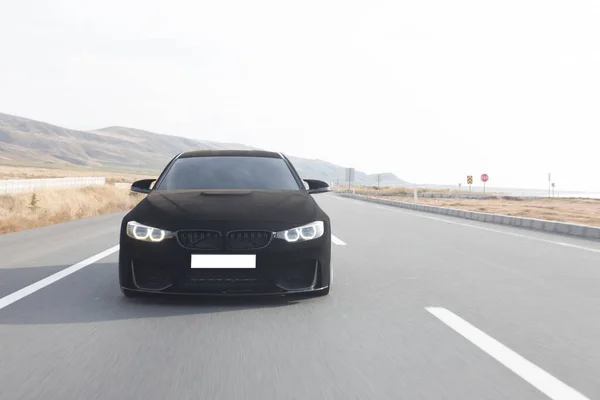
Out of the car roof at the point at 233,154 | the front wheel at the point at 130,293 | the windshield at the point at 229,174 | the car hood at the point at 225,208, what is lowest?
the front wheel at the point at 130,293

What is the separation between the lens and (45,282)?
744 cm

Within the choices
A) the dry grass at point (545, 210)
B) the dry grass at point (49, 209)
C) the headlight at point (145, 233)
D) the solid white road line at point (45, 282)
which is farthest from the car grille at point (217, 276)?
the dry grass at point (545, 210)

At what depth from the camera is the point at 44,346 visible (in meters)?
4.70

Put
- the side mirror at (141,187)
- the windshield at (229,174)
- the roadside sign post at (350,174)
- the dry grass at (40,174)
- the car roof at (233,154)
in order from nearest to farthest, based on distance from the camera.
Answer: the windshield at (229,174), the side mirror at (141,187), the car roof at (233,154), the roadside sign post at (350,174), the dry grass at (40,174)

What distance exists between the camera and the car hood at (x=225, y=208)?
5949 mm

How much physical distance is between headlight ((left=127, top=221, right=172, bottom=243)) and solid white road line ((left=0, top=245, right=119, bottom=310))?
1.43 meters

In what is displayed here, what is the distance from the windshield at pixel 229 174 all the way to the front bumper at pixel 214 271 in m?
1.52

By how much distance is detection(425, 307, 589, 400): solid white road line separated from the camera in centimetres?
373

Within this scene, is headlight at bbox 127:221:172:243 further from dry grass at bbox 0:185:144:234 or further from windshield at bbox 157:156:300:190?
dry grass at bbox 0:185:144:234

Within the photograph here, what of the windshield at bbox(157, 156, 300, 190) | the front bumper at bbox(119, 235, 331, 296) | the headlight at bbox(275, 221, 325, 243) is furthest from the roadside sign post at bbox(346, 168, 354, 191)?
the front bumper at bbox(119, 235, 331, 296)

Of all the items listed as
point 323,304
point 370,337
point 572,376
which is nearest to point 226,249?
point 323,304

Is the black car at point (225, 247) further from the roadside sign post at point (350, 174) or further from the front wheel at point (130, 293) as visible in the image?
the roadside sign post at point (350, 174)

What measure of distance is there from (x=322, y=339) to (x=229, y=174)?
3154 mm

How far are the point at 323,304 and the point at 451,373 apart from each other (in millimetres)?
2325
